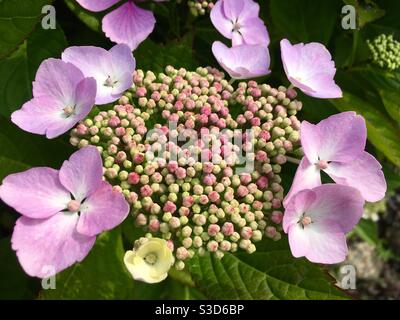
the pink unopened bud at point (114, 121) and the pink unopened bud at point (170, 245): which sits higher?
the pink unopened bud at point (114, 121)

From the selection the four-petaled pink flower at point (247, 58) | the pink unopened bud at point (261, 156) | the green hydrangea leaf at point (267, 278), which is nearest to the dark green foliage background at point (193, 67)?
the green hydrangea leaf at point (267, 278)

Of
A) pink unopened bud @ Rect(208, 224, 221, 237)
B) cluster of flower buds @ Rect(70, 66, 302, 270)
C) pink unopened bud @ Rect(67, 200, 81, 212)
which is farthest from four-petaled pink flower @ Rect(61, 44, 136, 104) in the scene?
pink unopened bud @ Rect(208, 224, 221, 237)

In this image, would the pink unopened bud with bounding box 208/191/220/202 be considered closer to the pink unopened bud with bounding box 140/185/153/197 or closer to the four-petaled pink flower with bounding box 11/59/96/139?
the pink unopened bud with bounding box 140/185/153/197

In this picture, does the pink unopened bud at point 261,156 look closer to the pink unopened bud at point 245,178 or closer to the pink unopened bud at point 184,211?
the pink unopened bud at point 245,178
